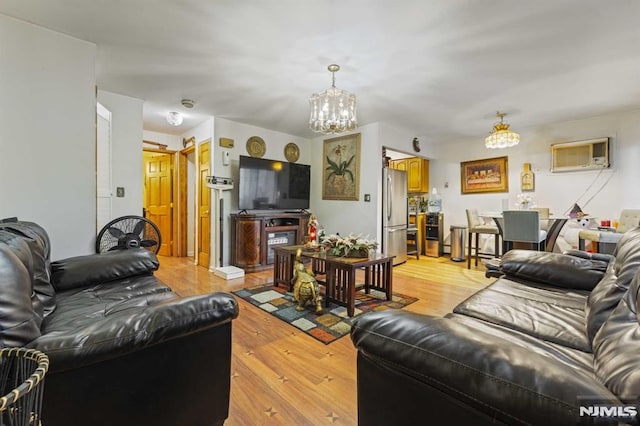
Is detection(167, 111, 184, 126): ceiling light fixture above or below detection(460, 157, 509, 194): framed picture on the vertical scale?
above

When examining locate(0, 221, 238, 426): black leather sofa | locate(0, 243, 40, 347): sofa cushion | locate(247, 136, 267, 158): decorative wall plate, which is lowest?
locate(0, 221, 238, 426): black leather sofa

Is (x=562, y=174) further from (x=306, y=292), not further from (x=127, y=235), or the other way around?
(x=127, y=235)

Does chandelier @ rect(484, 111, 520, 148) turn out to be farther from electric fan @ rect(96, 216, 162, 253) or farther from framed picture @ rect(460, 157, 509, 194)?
electric fan @ rect(96, 216, 162, 253)

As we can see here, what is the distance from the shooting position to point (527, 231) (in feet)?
11.9

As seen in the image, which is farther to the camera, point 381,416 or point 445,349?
point 381,416

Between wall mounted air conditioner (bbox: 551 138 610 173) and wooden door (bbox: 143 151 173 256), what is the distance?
6.49 meters

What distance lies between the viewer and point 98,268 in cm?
182

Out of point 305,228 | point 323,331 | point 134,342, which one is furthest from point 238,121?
point 134,342

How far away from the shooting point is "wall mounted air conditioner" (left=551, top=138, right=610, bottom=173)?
403cm

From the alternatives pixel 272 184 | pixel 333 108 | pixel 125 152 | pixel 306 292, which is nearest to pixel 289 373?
pixel 306 292

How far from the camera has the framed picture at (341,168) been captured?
4.62m

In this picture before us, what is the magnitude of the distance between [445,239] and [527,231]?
83.0 inches

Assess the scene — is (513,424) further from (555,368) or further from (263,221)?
(263,221)

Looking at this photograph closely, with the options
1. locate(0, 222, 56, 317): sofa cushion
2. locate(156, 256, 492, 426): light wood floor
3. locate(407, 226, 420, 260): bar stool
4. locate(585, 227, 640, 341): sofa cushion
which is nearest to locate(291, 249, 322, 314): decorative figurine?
A: locate(156, 256, 492, 426): light wood floor
